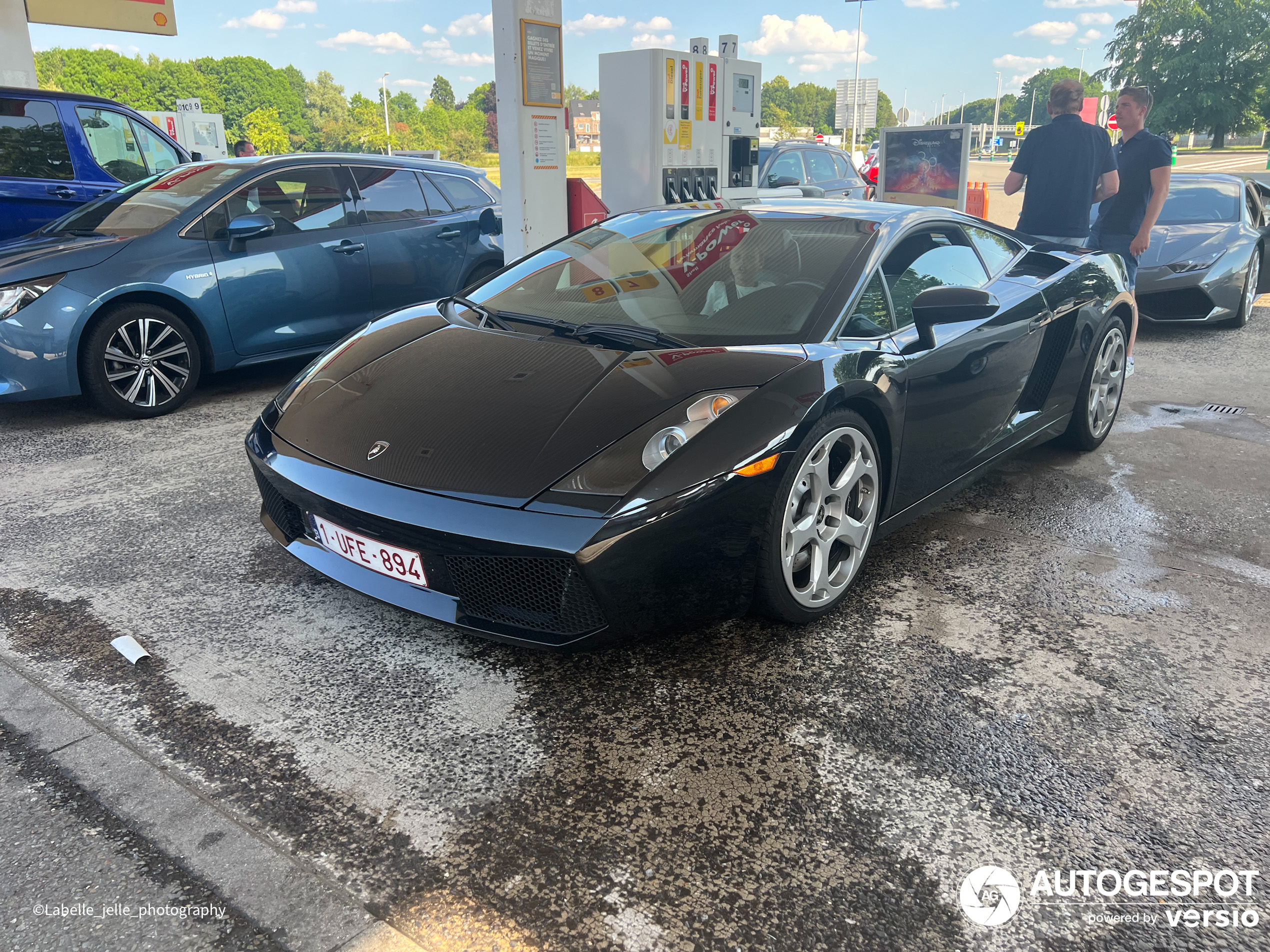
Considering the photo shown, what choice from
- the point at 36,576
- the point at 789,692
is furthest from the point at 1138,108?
the point at 36,576

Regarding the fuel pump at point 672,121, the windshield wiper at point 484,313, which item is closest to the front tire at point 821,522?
the windshield wiper at point 484,313

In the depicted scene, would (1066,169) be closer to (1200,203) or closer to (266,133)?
(1200,203)

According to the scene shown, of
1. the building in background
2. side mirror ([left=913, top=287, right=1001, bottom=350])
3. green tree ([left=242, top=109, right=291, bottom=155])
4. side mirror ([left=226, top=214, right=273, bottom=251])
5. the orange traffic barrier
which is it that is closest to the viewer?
side mirror ([left=913, top=287, right=1001, bottom=350])

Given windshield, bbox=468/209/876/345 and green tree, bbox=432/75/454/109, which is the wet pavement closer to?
windshield, bbox=468/209/876/345

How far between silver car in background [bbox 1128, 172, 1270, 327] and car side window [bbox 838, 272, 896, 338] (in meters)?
5.40

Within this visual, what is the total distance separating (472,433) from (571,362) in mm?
427

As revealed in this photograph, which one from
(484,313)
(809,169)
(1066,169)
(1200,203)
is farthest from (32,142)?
(1200,203)

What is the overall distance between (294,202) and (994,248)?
13.6 ft

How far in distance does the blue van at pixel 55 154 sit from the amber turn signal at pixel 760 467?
6.15m

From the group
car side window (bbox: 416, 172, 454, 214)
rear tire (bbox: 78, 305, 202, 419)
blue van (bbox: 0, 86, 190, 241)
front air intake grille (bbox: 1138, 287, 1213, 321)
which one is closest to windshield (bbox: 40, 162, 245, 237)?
rear tire (bbox: 78, 305, 202, 419)

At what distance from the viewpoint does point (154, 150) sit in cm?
814

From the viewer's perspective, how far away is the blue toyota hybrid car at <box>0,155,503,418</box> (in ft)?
16.0

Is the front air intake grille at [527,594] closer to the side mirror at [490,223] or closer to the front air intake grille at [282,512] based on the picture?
the front air intake grille at [282,512]

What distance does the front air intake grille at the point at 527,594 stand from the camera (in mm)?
2244
